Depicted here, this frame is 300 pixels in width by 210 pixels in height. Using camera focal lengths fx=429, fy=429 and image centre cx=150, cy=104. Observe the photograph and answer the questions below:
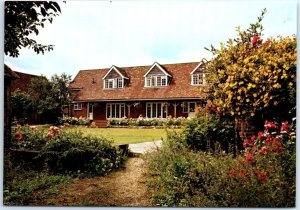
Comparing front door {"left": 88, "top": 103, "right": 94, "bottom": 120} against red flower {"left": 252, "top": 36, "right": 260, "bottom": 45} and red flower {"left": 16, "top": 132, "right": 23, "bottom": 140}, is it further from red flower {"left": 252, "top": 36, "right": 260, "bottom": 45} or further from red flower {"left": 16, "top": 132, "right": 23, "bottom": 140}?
red flower {"left": 252, "top": 36, "right": 260, "bottom": 45}

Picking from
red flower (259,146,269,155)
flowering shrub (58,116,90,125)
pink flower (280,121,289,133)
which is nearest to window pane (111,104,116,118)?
flowering shrub (58,116,90,125)

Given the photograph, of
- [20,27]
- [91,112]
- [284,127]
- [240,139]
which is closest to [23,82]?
[20,27]

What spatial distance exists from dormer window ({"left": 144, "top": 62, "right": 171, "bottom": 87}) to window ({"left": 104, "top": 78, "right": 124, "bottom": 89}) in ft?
0.84

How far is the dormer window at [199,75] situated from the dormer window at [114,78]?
26.7 inches

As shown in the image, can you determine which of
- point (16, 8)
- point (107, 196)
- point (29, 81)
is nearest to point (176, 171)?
point (107, 196)

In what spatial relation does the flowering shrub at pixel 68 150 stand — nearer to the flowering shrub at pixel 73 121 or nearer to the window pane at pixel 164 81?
the flowering shrub at pixel 73 121

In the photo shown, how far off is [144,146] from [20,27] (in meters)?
1.75

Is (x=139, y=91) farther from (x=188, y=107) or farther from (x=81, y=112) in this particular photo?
(x=81, y=112)

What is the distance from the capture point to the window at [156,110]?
4340 mm

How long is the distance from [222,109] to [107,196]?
56.7 inches

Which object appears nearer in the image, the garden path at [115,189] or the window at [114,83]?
the garden path at [115,189]

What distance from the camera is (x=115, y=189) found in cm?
425

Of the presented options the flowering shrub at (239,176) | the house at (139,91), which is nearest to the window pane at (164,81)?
the house at (139,91)

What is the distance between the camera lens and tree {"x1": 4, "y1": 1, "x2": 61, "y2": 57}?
13.9ft
